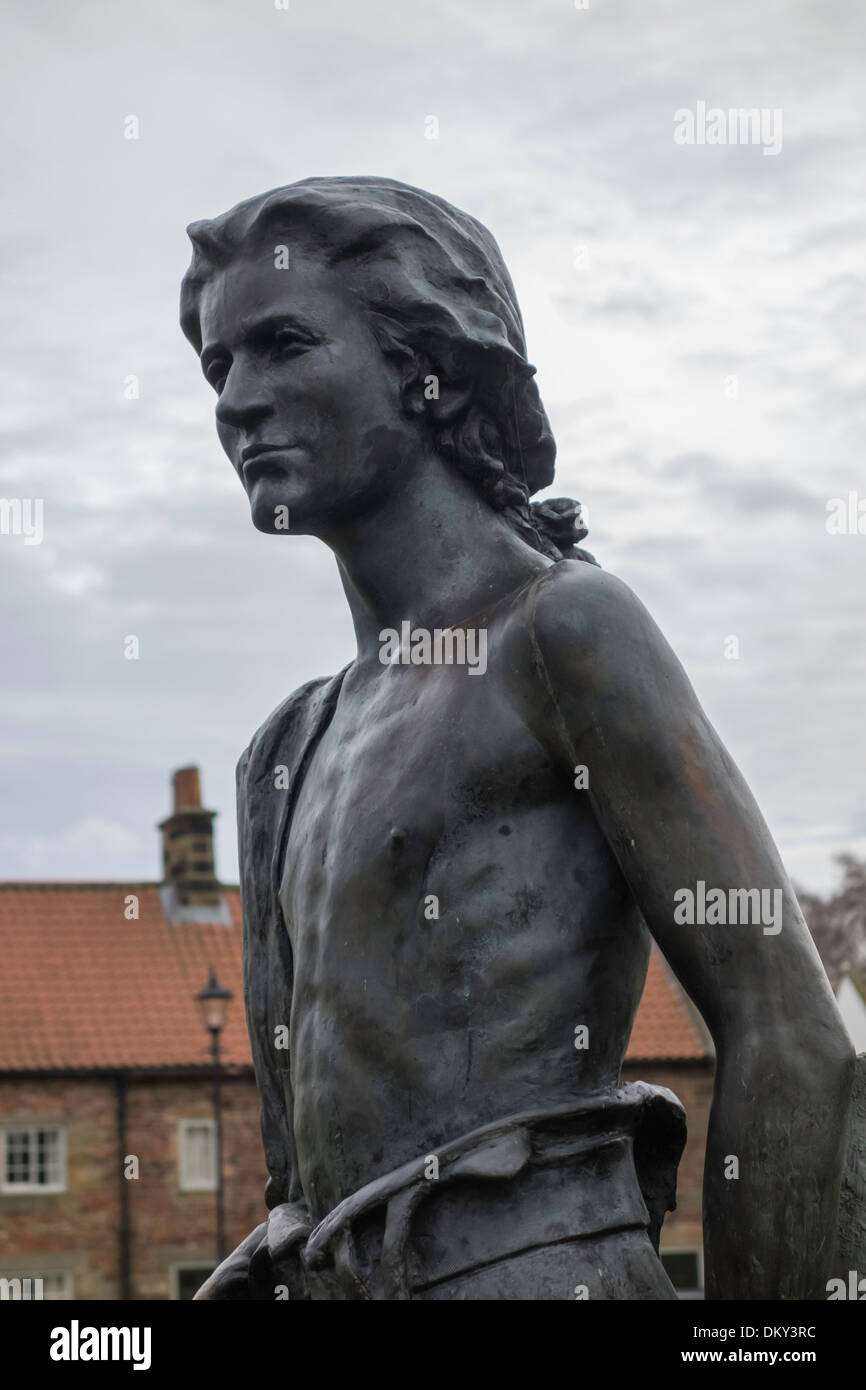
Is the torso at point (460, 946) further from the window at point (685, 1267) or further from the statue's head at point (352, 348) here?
the window at point (685, 1267)

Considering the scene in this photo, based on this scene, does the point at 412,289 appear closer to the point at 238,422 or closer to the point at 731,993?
the point at 238,422

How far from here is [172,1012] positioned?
3366cm

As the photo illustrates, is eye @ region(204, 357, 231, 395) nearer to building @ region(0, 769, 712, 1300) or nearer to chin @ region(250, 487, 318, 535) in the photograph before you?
chin @ region(250, 487, 318, 535)

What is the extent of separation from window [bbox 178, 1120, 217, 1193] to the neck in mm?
30367

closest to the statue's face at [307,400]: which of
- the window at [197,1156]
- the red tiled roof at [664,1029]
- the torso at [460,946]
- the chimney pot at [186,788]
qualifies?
the torso at [460,946]

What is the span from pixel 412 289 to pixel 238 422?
356 mm

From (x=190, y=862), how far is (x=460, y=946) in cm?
3457

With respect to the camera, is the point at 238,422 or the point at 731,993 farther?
the point at 238,422

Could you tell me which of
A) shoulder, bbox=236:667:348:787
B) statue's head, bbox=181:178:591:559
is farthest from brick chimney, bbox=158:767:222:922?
statue's head, bbox=181:178:591:559

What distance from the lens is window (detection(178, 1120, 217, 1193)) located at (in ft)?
107

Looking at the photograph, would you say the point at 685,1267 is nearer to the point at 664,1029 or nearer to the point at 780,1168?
the point at 664,1029

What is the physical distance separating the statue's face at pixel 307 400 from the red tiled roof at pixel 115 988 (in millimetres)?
29474
